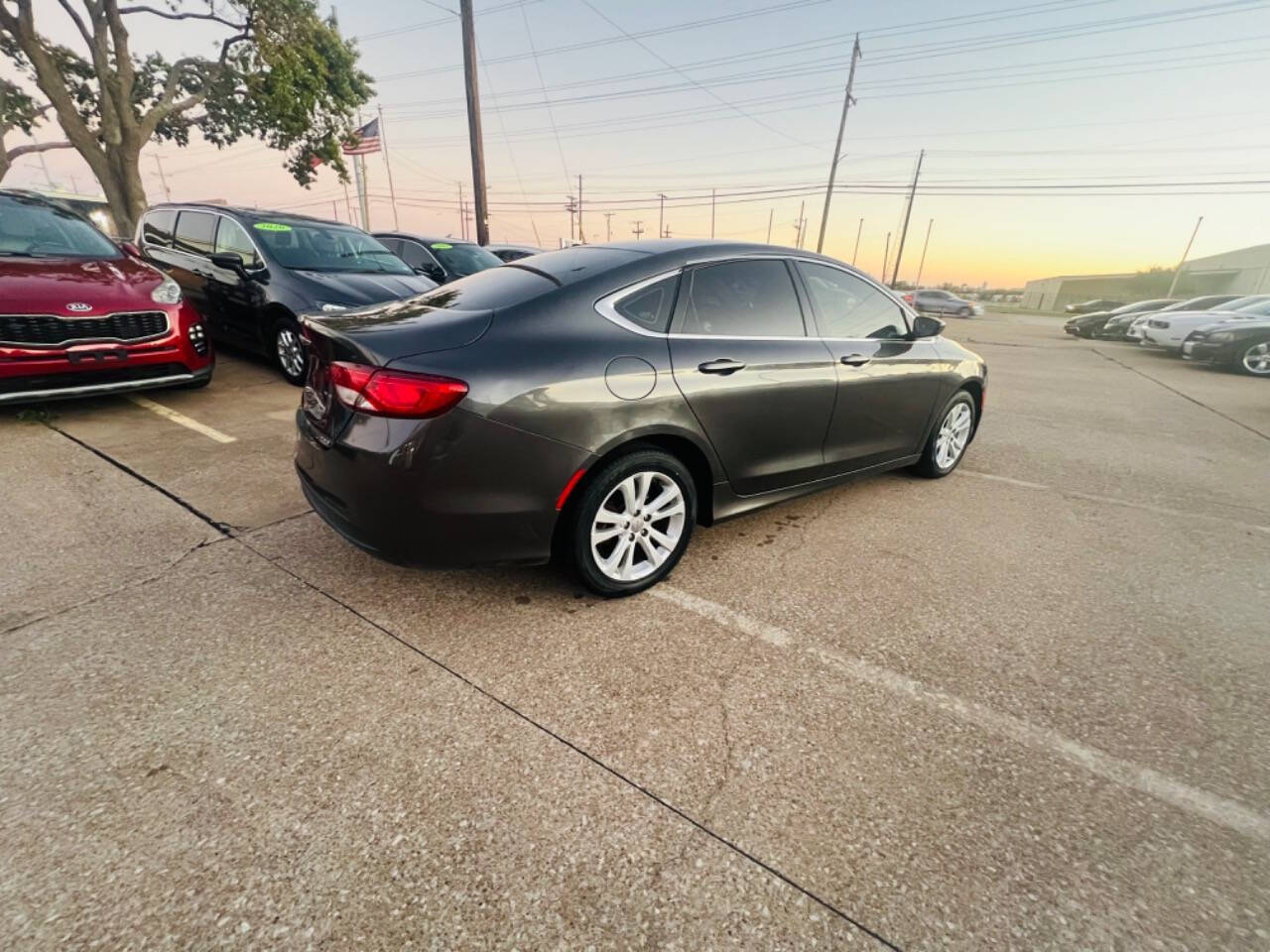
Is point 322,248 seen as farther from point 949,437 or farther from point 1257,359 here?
point 1257,359

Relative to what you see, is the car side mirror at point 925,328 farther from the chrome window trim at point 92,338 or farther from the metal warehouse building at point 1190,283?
the metal warehouse building at point 1190,283

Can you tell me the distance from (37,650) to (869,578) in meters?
3.51

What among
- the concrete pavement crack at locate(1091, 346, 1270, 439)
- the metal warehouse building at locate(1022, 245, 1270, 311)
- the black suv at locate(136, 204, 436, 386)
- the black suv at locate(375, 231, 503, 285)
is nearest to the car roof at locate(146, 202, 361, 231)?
the black suv at locate(136, 204, 436, 386)

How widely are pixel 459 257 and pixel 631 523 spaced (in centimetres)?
932

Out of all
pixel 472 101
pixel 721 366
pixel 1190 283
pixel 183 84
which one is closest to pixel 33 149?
pixel 183 84

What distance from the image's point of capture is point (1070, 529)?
12.3 ft

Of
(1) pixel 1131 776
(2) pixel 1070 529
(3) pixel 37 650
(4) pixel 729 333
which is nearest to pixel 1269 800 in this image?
(1) pixel 1131 776

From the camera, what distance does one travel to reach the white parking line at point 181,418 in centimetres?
439

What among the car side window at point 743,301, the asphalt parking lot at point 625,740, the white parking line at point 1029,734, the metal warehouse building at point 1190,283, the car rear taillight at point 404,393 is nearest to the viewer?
the asphalt parking lot at point 625,740

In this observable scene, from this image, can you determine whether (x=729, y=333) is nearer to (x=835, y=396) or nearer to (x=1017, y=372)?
(x=835, y=396)

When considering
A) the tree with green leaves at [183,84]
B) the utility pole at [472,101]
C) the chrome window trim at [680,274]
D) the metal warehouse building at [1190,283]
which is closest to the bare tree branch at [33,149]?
the tree with green leaves at [183,84]

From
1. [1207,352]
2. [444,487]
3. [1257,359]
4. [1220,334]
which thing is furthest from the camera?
[1207,352]

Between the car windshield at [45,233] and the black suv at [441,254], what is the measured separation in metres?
4.70

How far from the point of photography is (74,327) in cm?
412
